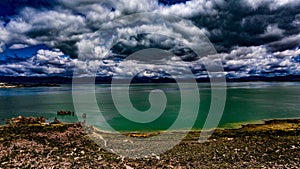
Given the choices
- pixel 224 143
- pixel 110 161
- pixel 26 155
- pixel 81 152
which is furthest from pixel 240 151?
pixel 26 155

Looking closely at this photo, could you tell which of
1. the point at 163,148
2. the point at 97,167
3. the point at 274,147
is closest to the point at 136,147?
the point at 163,148

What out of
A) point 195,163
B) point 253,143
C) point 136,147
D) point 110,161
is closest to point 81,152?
point 110,161

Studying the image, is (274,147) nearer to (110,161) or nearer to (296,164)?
(296,164)

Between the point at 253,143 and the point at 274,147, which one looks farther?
the point at 253,143

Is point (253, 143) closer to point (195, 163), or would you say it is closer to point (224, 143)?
point (224, 143)

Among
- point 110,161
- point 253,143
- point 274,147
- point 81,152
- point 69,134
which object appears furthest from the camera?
point 69,134

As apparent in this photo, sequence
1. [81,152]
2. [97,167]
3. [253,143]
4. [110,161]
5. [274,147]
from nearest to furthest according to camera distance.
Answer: [97,167]
[110,161]
[81,152]
[274,147]
[253,143]

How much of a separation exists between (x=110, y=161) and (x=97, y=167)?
2383mm

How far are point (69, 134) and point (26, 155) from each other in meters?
13.7

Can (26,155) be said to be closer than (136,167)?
No

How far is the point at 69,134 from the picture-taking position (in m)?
44.8

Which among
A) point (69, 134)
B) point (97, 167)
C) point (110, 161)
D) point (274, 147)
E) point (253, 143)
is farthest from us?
point (69, 134)

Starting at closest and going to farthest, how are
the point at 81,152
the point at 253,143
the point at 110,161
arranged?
the point at 110,161, the point at 81,152, the point at 253,143

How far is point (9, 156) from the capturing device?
1214 inches
